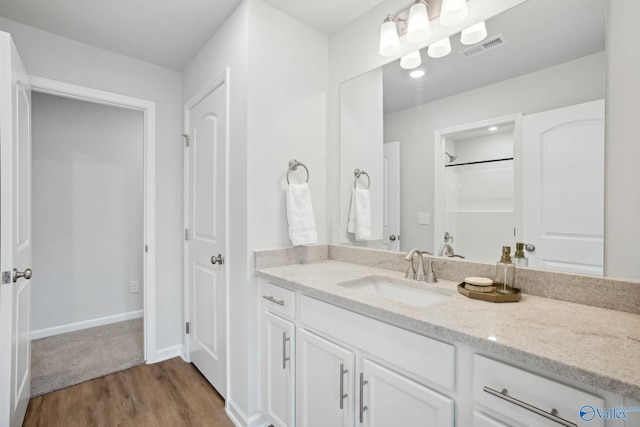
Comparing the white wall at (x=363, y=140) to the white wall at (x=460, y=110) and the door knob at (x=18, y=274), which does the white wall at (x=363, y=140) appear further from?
the door knob at (x=18, y=274)

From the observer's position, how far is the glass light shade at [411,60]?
1.58m

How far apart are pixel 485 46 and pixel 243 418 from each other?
2.26 meters

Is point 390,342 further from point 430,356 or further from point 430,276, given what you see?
point 430,276

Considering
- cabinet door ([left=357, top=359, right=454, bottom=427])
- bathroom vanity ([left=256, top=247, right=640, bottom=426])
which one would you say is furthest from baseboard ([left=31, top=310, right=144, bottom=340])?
cabinet door ([left=357, top=359, right=454, bottom=427])

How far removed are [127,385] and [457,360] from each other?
2277 mm

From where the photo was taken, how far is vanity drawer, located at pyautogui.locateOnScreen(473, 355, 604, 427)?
2.22 feet

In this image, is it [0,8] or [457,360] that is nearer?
[457,360]

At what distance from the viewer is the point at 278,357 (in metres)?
1.52

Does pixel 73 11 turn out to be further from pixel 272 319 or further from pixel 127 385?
pixel 127 385

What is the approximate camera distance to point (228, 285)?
1.83 metres

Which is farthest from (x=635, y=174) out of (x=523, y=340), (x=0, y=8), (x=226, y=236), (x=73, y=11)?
(x=0, y=8)

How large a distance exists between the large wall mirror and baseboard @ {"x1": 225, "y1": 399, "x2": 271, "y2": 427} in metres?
1.17

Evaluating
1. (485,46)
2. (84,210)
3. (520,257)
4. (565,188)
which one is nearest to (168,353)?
(84,210)

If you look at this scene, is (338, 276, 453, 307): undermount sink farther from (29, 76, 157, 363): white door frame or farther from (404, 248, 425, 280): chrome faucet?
(29, 76, 157, 363): white door frame
